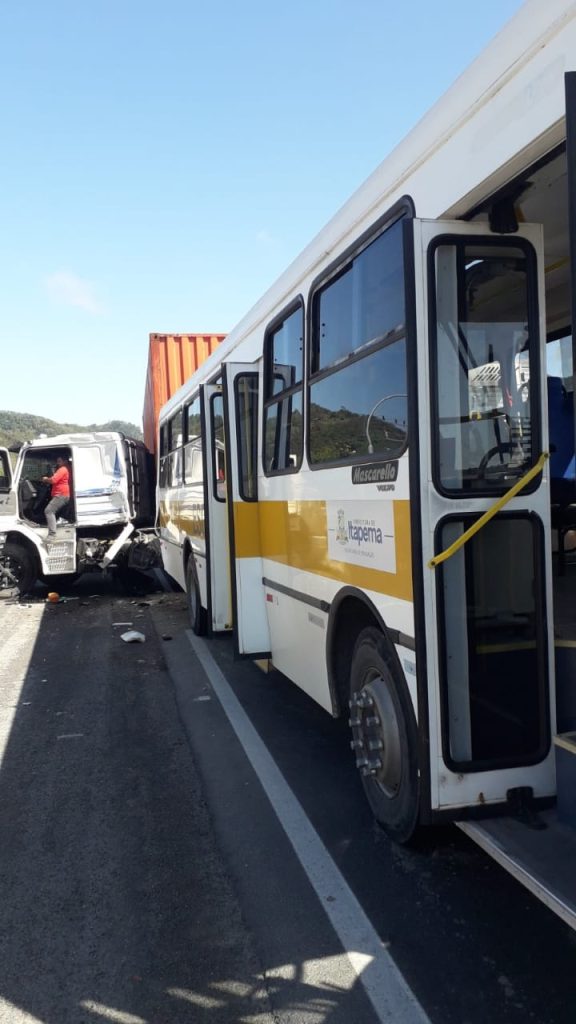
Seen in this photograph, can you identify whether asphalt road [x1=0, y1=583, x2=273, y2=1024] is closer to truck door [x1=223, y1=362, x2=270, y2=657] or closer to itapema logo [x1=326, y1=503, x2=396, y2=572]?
truck door [x1=223, y1=362, x2=270, y2=657]

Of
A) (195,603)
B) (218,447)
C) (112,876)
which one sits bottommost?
(112,876)

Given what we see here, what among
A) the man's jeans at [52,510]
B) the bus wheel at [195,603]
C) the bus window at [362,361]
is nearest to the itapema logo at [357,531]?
the bus window at [362,361]

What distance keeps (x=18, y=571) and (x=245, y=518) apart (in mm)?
7643

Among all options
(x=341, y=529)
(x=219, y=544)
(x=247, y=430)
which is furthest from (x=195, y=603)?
(x=341, y=529)

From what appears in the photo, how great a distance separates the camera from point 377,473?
348 cm

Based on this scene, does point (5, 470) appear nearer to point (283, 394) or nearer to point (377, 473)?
point (283, 394)

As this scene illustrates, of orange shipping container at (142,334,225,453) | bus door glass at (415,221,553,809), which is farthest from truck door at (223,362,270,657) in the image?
orange shipping container at (142,334,225,453)

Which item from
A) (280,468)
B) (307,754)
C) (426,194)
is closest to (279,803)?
(307,754)

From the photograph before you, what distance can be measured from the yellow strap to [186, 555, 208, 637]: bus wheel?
231 inches

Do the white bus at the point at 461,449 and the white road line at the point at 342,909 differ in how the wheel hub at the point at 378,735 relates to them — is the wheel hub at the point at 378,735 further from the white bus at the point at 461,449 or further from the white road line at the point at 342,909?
the white road line at the point at 342,909

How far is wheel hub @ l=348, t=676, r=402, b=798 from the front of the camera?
3.52 meters

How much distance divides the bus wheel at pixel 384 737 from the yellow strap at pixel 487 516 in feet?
2.11

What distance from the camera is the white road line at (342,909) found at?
2705mm

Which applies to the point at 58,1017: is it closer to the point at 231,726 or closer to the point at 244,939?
the point at 244,939
